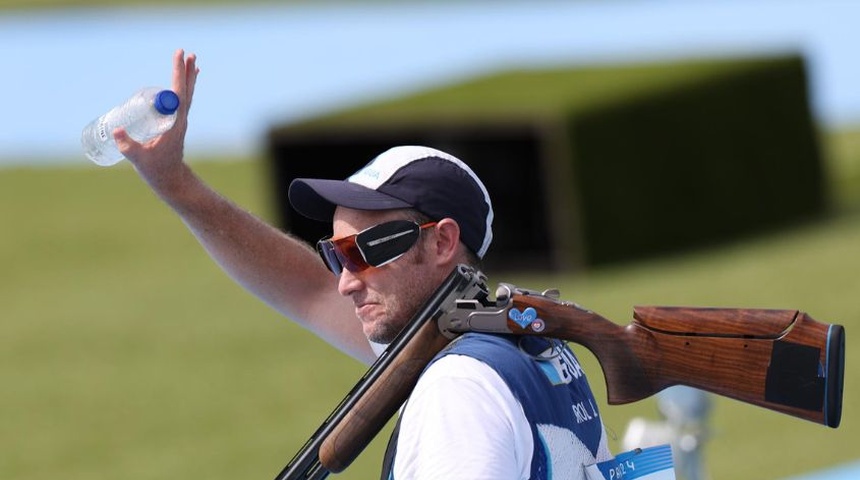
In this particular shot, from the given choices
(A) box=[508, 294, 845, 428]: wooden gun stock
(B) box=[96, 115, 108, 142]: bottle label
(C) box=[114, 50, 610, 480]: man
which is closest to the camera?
(C) box=[114, 50, 610, 480]: man

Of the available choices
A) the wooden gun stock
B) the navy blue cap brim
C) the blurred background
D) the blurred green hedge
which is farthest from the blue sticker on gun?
the blurred green hedge

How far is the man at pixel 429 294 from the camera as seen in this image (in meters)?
3.37

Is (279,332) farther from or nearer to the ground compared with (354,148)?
nearer to the ground

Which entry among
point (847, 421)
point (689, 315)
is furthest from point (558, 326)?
point (847, 421)

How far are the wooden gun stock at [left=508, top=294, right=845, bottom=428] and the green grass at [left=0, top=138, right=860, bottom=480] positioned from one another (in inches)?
195

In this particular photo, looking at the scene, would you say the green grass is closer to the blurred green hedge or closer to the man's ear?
the blurred green hedge

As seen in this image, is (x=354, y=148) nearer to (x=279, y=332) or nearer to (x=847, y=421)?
(x=279, y=332)

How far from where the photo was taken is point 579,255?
12555 millimetres

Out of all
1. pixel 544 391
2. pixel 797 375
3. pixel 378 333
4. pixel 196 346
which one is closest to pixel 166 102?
pixel 378 333

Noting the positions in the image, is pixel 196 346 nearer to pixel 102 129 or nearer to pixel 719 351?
pixel 102 129

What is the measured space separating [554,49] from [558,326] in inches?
689

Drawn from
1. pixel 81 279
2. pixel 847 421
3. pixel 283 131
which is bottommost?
pixel 847 421

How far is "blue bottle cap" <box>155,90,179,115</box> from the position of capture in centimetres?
410

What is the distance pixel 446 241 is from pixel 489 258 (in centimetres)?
922
